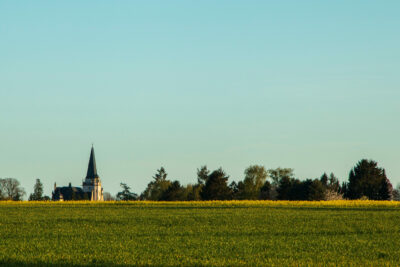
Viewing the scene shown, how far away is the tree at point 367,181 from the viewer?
12500cm

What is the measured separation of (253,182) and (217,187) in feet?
95.2

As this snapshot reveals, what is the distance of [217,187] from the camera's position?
11312 centimetres

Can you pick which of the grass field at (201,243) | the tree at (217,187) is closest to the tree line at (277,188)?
the tree at (217,187)

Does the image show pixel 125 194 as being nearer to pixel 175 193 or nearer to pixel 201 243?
pixel 175 193

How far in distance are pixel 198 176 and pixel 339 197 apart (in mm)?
41090

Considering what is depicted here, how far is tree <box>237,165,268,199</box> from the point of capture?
127931 millimetres

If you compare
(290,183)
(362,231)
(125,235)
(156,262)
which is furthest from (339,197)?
(156,262)

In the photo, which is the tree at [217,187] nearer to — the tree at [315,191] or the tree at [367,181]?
the tree at [315,191]

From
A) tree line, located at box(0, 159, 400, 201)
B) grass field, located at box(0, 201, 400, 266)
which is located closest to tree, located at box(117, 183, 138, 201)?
tree line, located at box(0, 159, 400, 201)

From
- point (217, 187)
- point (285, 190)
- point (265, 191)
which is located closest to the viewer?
point (217, 187)

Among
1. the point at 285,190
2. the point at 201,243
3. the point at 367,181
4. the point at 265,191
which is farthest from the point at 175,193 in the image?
the point at 201,243

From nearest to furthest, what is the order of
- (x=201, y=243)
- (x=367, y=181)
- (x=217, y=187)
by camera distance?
(x=201, y=243) → (x=217, y=187) → (x=367, y=181)

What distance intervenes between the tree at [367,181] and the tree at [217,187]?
30221mm

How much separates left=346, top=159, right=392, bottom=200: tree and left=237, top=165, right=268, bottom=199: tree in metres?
19.9
